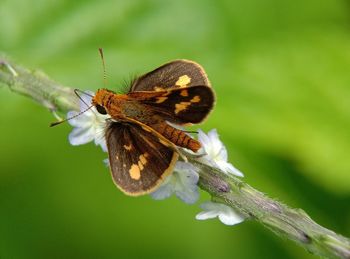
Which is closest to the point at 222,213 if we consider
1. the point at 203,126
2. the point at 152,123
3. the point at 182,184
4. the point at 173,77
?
the point at 182,184

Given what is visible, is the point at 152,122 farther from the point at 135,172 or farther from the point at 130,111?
the point at 135,172

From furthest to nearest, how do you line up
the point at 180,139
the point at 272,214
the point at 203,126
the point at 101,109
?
1. the point at 203,126
2. the point at 101,109
3. the point at 180,139
4. the point at 272,214

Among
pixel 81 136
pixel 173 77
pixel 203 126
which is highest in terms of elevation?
pixel 203 126

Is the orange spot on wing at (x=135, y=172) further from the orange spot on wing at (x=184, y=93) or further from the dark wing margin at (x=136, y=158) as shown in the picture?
the orange spot on wing at (x=184, y=93)

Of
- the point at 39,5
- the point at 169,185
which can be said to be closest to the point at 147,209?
the point at 39,5

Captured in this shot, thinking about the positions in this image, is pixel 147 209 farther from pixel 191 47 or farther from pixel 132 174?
pixel 132 174

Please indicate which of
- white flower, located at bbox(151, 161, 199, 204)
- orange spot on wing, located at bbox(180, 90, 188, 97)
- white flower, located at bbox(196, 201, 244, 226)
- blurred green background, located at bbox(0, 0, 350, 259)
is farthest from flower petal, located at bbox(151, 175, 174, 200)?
blurred green background, located at bbox(0, 0, 350, 259)

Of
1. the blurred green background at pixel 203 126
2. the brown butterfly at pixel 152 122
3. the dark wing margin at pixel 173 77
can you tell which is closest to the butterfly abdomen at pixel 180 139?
the brown butterfly at pixel 152 122
